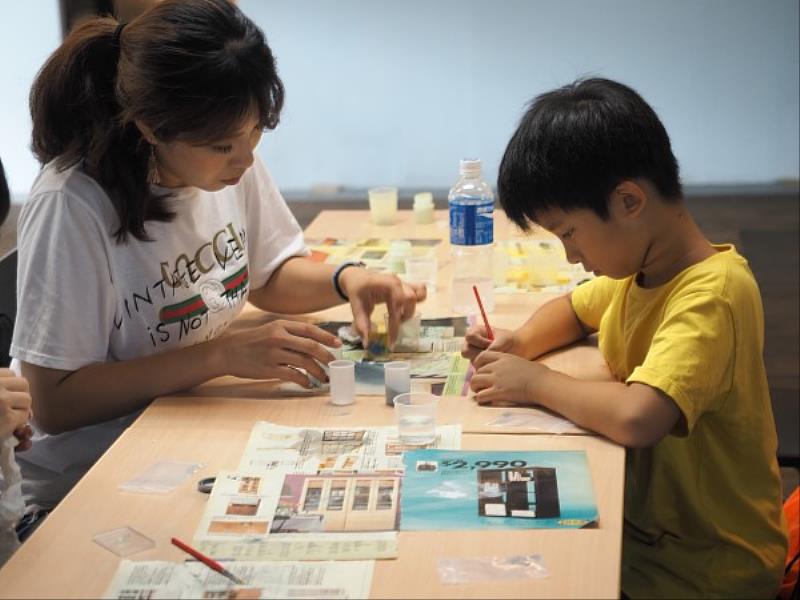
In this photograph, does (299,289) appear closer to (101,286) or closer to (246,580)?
(101,286)

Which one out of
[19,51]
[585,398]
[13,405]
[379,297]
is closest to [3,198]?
[13,405]

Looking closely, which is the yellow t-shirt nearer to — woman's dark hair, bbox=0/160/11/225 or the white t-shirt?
the white t-shirt

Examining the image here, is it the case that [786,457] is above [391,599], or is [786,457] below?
below

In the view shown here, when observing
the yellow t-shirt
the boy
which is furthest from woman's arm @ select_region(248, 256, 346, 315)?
the yellow t-shirt

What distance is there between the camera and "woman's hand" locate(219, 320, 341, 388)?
182 centimetres

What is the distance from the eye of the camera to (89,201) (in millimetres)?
1815

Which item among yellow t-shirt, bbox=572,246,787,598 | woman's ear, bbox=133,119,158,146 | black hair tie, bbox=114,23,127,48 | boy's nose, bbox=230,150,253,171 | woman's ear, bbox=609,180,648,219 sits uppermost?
black hair tie, bbox=114,23,127,48

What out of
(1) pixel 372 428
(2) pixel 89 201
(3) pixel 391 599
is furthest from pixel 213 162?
(3) pixel 391 599

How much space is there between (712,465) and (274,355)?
2.38 ft

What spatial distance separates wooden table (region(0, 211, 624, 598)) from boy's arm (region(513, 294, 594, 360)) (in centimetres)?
5

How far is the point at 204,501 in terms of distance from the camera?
4.79 feet

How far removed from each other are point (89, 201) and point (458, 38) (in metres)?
2.61

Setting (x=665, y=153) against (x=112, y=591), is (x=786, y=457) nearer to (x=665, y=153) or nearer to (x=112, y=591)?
(x=665, y=153)

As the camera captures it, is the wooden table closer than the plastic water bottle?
Yes
